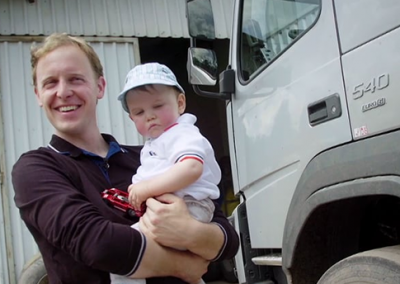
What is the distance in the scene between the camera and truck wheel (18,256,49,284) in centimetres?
454

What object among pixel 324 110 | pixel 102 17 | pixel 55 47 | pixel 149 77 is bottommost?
pixel 324 110

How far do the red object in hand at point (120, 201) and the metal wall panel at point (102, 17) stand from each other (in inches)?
171

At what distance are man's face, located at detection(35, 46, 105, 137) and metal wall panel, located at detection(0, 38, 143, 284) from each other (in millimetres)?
3892

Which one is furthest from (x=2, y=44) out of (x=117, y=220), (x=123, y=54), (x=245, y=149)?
(x=117, y=220)

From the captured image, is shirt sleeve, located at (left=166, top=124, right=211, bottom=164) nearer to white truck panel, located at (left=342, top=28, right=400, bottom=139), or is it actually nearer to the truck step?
white truck panel, located at (left=342, top=28, right=400, bottom=139)

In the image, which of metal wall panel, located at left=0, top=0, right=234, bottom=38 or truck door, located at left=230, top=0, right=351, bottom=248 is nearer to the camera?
truck door, located at left=230, top=0, right=351, bottom=248

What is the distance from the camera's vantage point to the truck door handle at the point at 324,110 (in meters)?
2.17

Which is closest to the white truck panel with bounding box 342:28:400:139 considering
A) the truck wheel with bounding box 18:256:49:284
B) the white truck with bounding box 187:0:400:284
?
the white truck with bounding box 187:0:400:284

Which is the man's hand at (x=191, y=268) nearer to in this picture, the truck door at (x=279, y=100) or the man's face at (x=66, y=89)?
the man's face at (x=66, y=89)

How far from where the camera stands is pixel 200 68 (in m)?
3.09

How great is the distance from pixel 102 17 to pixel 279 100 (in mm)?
3660

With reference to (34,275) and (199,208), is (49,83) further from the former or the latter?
(34,275)

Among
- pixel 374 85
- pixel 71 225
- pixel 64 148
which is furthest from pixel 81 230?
pixel 374 85

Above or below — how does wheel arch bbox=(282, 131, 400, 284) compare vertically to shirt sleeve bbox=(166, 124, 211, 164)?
below
